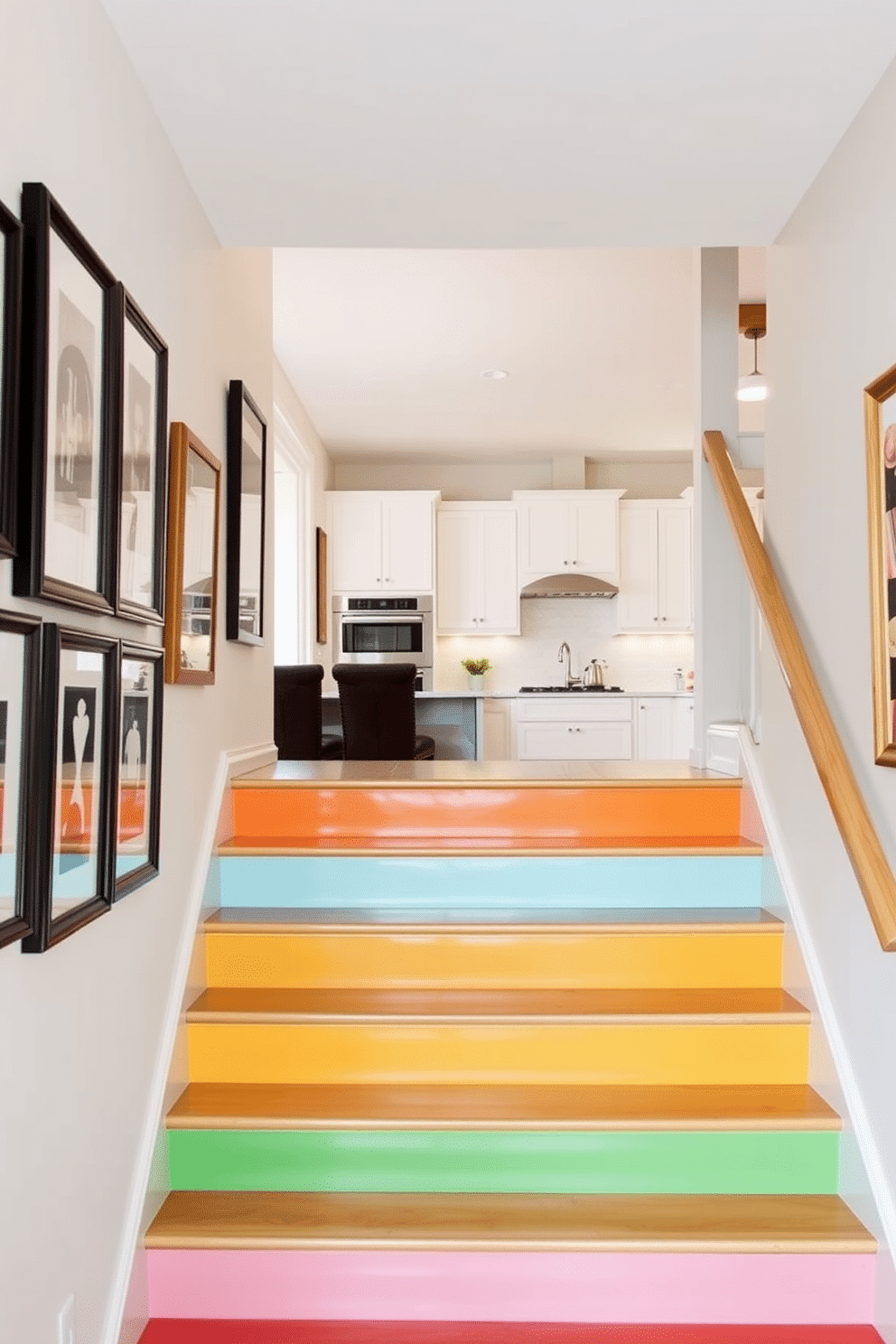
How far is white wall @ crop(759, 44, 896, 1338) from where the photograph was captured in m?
1.96

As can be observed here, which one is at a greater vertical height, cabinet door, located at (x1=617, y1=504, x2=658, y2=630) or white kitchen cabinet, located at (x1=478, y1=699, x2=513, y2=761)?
cabinet door, located at (x1=617, y1=504, x2=658, y2=630)

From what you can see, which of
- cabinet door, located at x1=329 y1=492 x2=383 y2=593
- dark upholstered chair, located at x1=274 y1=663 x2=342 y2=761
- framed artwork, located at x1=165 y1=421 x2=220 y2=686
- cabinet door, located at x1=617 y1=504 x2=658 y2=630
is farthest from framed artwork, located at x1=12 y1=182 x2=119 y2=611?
cabinet door, located at x1=617 y1=504 x2=658 y2=630

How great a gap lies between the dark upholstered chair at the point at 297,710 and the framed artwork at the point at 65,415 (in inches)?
130

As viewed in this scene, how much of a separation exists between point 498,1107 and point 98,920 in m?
0.95

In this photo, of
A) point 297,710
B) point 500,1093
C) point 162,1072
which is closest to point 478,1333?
point 500,1093

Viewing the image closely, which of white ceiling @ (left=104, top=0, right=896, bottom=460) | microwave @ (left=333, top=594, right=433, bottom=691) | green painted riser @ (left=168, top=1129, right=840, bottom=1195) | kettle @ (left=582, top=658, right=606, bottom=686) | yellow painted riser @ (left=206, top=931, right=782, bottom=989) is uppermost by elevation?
white ceiling @ (left=104, top=0, right=896, bottom=460)

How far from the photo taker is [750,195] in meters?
2.46

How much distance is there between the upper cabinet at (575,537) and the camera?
25.9 ft

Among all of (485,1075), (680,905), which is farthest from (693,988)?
(485,1075)

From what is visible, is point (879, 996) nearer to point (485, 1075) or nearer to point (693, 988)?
point (693, 988)

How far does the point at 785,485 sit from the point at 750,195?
679mm

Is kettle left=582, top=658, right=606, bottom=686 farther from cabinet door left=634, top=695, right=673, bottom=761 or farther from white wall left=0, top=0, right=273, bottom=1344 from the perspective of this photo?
white wall left=0, top=0, right=273, bottom=1344

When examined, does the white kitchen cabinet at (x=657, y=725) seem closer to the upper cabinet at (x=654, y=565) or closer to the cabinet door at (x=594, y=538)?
the upper cabinet at (x=654, y=565)

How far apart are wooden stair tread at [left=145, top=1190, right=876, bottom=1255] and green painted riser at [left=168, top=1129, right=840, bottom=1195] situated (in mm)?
24
